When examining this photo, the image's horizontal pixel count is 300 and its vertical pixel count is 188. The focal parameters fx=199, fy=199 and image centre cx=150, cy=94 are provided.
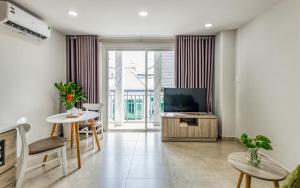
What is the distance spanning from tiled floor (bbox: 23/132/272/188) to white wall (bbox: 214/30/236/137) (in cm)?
44

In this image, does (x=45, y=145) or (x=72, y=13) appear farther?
(x=72, y=13)

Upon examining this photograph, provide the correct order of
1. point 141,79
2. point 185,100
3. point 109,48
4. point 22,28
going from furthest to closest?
1. point 141,79
2. point 109,48
3. point 185,100
4. point 22,28

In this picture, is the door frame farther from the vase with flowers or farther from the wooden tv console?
the wooden tv console

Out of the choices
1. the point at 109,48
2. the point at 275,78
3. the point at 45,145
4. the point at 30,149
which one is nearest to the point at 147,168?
the point at 45,145

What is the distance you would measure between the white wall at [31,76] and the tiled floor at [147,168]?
3.18ft

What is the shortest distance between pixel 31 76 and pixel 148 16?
236 centimetres

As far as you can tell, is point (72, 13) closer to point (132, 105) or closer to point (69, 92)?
point (69, 92)

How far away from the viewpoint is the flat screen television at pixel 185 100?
4656 mm

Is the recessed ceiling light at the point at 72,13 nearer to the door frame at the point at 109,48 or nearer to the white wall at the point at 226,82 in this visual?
the door frame at the point at 109,48

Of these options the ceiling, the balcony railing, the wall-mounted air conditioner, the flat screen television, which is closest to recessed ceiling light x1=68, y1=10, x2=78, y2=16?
the ceiling

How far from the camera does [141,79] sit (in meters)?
5.57

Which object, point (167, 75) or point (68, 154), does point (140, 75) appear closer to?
point (167, 75)

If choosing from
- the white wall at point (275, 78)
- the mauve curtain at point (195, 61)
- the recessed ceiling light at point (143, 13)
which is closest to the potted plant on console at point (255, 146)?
the white wall at point (275, 78)

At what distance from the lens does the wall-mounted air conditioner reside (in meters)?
2.67
